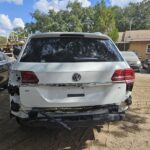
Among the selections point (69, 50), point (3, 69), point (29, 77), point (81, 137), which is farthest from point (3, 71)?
point (29, 77)

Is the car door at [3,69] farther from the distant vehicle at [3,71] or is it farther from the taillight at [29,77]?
the taillight at [29,77]

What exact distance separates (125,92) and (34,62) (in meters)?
1.47

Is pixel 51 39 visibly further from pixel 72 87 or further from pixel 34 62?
pixel 72 87

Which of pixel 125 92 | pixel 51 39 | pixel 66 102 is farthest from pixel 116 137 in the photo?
pixel 51 39

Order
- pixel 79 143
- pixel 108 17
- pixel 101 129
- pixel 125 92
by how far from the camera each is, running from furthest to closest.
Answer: pixel 108 17
pixel 101 129
pixel 79 143
pixel 125 92

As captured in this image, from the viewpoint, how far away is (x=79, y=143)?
568 cm

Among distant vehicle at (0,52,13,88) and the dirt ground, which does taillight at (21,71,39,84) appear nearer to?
the dirt ground

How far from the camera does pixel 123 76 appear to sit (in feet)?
16.7

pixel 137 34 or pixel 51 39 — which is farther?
pixel 137 34

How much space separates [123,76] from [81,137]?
1551 millimetres

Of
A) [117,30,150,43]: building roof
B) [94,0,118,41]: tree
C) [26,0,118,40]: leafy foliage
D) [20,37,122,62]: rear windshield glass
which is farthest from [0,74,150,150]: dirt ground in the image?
[26,0,118,40]: leafy foliage

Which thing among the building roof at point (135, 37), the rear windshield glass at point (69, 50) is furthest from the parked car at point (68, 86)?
the building roof at point (135, 37)

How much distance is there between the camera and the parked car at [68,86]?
479 cm

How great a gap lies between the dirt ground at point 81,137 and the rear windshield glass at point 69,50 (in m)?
1.47
